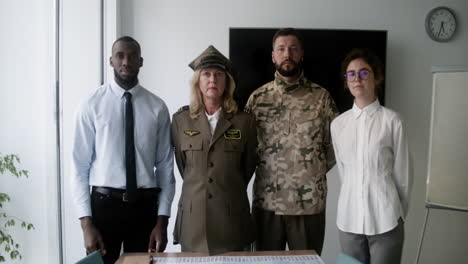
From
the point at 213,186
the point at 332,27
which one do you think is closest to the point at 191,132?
the point at 213,186

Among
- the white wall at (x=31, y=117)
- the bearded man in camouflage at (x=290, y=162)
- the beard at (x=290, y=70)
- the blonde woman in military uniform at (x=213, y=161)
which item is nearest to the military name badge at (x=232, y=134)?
the blonde woman in military uniform at (x=213, y=161)

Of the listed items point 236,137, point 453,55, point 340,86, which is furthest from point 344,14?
point 236,137

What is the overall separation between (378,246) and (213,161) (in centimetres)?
90

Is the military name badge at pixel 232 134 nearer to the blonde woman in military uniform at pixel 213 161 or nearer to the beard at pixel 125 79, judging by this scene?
the blonde woman in military uniform at pixel 213 161

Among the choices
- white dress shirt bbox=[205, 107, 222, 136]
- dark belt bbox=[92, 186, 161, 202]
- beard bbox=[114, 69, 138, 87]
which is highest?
beard bbox=[114, 69, 138, 87]

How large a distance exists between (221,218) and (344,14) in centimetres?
261

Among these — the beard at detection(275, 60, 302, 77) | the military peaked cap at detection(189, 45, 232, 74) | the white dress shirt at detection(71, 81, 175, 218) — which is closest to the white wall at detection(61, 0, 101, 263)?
the white dress shirt at detection(71, 81, 175, 218)

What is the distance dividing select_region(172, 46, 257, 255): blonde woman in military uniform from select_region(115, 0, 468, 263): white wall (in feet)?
5.30

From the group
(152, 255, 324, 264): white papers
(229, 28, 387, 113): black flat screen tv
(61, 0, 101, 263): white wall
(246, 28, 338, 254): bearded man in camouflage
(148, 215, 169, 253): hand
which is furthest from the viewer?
(229, 28, 387, 113): black flat screen tv

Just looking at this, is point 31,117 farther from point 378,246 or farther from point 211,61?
point 378,246

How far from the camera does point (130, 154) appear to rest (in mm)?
2027

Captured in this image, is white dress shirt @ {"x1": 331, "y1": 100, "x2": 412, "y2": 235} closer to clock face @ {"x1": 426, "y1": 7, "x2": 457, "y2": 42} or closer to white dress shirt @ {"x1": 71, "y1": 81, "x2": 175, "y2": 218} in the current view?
white dress shirt @ {"x1": 71, "y1": 81, "x2": 175, "y2": 218}

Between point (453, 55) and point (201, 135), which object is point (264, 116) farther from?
point (453, 55)

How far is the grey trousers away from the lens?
1.89 m
